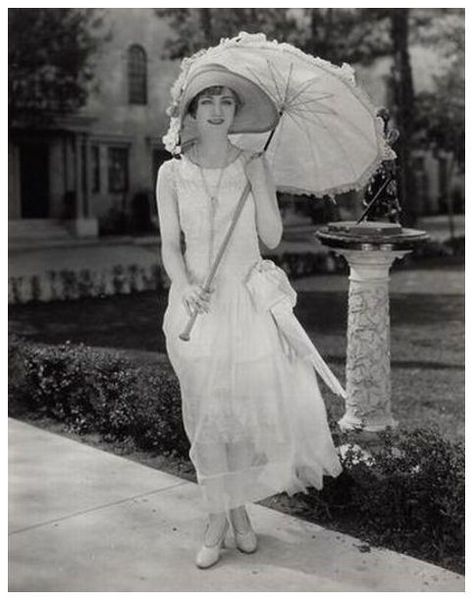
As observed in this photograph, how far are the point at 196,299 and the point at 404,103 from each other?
34.1ft

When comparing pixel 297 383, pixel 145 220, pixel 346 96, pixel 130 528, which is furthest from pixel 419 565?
pixel 145 220

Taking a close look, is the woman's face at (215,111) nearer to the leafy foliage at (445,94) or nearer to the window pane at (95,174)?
the leafy foliage at (445,94)

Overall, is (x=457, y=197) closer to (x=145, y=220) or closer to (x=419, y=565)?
(x=145, y=220)

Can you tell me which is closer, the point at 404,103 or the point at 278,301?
the point at 278,301

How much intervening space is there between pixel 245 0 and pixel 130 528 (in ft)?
8.50

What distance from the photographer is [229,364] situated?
125 inches

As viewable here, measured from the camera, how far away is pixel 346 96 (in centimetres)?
341

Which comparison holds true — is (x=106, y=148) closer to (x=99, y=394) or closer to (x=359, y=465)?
(x=99, y=394)

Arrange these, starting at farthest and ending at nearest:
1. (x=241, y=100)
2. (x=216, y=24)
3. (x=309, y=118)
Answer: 1. (x=216, y=24)
2. (x=309, y=118)
3. (x=241, y=100)

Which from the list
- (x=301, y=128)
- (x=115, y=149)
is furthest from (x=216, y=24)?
(x=301, y=128)

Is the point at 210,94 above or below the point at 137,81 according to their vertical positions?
below

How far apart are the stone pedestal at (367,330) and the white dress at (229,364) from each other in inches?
39.6

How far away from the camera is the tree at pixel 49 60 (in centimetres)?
1045

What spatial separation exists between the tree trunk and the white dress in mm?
7974
